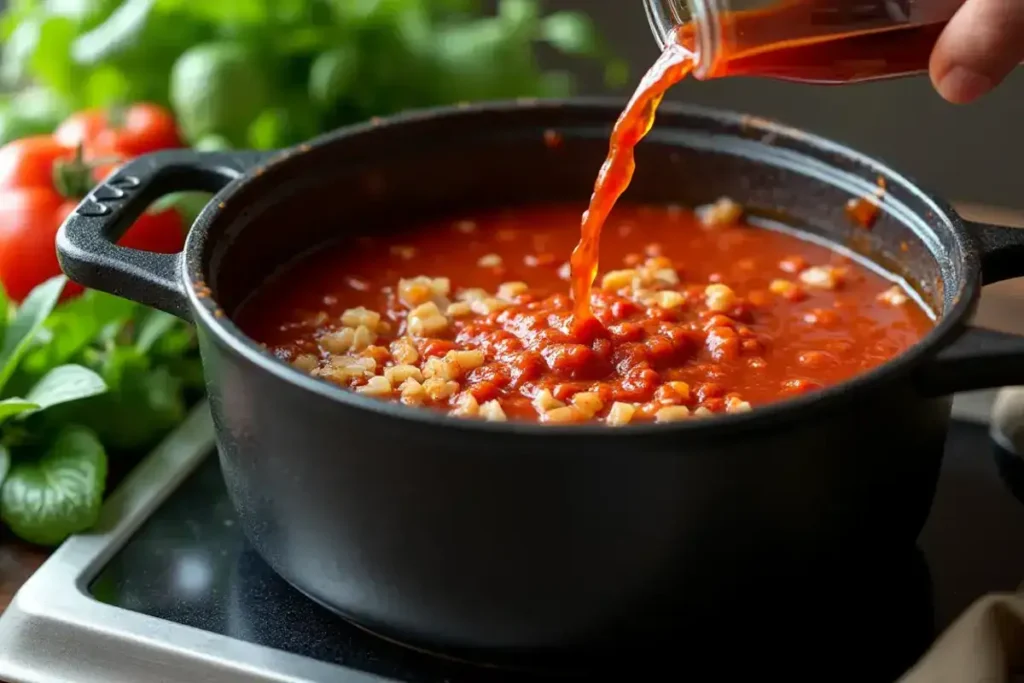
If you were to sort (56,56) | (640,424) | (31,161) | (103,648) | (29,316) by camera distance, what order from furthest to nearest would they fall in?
(56,56) → (31,161) → (29,316) → (103,648) → (640,424)

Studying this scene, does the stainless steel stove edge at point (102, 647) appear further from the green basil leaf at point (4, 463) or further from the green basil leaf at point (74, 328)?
the green basil leaf at point (74, 328)

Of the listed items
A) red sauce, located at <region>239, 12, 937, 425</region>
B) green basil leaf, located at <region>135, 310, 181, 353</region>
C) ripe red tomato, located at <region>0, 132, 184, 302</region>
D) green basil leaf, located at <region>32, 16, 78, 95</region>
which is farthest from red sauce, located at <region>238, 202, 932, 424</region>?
green basil leaf, located at <region>32, 16, 78, 95</region>

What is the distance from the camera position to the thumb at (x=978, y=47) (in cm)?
98

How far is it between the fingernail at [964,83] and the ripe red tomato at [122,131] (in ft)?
3.67

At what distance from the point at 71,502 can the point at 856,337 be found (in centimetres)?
82

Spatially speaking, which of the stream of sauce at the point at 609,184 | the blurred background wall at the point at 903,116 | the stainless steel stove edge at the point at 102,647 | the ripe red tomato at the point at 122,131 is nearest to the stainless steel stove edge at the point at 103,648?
the stainless steel stove edge at the point at 102,647

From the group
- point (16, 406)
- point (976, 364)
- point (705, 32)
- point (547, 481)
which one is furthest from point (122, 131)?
point (976, 364)

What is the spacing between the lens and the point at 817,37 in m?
1.07

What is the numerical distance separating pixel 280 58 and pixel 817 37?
3.38ft

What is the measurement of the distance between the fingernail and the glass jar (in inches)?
2.7

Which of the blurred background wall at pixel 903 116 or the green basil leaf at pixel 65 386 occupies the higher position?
the green basil leaf at pixel 65 386

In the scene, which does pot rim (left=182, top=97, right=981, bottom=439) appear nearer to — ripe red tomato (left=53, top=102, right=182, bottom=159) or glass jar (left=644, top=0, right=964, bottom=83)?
glass jar (left=644, top=0, right=964, bottom=83)

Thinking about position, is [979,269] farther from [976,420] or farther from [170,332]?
[170,332]

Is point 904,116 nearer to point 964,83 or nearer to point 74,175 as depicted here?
point 964,83
